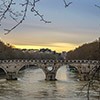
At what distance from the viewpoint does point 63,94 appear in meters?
22.0

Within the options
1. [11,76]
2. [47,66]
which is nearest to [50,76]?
[47,66]

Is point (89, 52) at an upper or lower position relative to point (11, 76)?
upper

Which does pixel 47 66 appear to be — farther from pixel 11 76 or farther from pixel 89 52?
pixel 89 52

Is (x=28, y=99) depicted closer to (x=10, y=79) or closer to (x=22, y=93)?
(x=22, y=93)

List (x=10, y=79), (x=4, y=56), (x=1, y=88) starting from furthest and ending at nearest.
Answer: (x=4, y=56) → (x=10, y=79) → (x=1, y=88)

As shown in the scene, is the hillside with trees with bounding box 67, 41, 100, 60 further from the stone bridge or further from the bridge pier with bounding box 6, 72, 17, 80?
the bridge pier with bounding box 6, 72, 17, 80

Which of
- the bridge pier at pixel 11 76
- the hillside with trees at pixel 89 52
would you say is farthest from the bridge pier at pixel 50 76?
the hillside with trees at pixel 89 52

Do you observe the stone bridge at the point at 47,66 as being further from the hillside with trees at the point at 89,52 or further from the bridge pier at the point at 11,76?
the hillside with trees at the point at 89,52

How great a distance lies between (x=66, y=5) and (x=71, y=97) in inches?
723

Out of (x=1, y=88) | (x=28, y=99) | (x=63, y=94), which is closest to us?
(x=28, y=99)

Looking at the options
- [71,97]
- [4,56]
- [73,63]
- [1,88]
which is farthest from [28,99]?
[4,56]

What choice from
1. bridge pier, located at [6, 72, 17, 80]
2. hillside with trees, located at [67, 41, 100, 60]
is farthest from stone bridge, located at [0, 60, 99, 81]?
hillside with trees, located at [67, 41, 100, 60]

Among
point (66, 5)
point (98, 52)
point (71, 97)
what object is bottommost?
point (71, 97)

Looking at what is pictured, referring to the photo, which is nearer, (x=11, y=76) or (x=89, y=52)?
(x=89, y=52)
